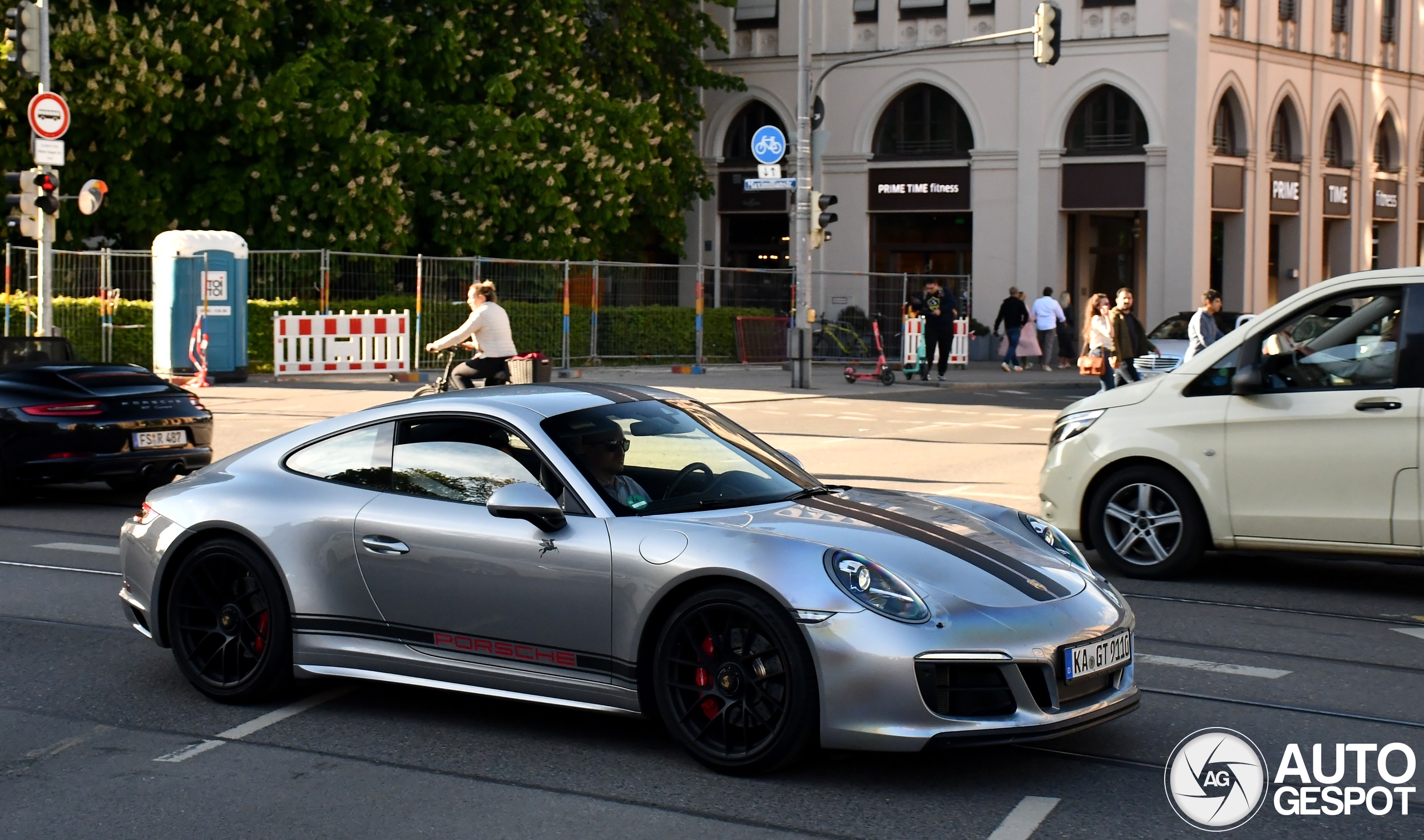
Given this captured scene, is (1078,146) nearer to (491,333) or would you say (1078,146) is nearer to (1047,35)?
(1047,35)

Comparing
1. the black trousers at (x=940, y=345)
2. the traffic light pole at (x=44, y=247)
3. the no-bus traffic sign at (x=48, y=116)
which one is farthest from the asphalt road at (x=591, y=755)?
the black trousers at (x=940, y=345)

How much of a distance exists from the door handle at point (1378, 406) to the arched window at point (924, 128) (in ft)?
109

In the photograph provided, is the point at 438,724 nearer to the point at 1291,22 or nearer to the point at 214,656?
the point at 214,656

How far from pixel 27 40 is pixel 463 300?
9.39 meters

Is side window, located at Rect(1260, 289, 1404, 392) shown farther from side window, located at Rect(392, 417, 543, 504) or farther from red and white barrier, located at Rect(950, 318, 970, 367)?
red and white barrier, located at Rect(950, 318, 970, 367)

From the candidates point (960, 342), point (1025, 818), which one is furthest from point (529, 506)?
point (960, 342)

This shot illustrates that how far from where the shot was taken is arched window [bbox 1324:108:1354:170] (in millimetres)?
44906

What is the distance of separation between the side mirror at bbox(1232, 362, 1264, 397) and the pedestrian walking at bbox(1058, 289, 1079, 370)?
2813 cm

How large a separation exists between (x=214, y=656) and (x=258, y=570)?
44 centimetres

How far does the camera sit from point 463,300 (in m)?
29.0

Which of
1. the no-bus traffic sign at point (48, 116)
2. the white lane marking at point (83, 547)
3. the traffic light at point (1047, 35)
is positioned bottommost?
the white lane marking at point (83, 547)

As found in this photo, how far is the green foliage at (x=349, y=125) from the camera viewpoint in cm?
2819

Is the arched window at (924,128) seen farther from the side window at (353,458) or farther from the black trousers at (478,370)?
the side window at (353,458)

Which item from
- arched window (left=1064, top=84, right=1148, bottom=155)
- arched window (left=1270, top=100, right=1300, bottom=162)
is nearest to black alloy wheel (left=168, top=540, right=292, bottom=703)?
arched window (left=1064, top=84, right=1148, bottom=155)
